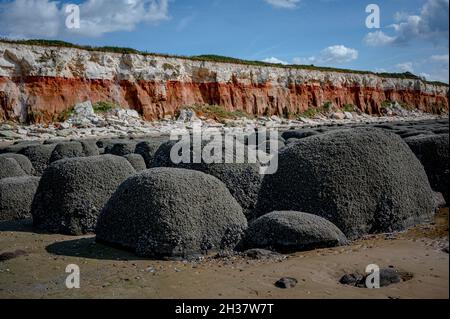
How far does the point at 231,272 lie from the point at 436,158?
5.61 m

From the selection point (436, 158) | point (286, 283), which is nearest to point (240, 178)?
point (286, 283)

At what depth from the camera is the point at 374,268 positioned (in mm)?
4867

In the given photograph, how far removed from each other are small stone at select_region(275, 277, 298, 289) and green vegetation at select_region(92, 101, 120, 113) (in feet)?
113

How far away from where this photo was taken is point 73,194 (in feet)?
24.8

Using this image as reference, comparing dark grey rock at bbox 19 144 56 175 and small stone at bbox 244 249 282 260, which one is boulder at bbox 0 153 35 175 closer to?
dark grey rock at bbox 19 144 56 175

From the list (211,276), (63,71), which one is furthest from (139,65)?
(211,276)

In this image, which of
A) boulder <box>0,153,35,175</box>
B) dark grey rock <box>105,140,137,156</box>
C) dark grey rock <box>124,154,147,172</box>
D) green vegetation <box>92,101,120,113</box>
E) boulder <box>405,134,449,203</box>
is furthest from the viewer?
green vegetation <box>92,101,120,113</box>

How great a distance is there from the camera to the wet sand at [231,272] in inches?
176

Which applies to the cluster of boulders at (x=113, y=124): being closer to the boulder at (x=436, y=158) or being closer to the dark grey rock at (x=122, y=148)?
the dark grey rock at (x=122, y=148)

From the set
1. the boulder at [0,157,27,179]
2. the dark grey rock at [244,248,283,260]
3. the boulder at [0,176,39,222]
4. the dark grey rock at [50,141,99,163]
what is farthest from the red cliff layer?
the dark grey rock at [244,248,283,260]

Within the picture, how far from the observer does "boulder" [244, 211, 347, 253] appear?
584 cm

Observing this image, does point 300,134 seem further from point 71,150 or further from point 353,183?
point 353,183

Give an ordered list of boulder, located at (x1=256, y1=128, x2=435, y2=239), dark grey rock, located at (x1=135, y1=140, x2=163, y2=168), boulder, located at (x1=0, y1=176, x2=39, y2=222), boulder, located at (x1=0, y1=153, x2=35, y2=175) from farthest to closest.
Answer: dark grey rock, located at (x1=135, y1=140, x2=163, y2=168) → boulder, located at (x1=0, y1=153, x2=35, y2=175) → boulder, located at (x1=0, y1=176, x2=39, y2=222) → boulder, located at (x1=256, y1=128, x2=435, y2=239)
